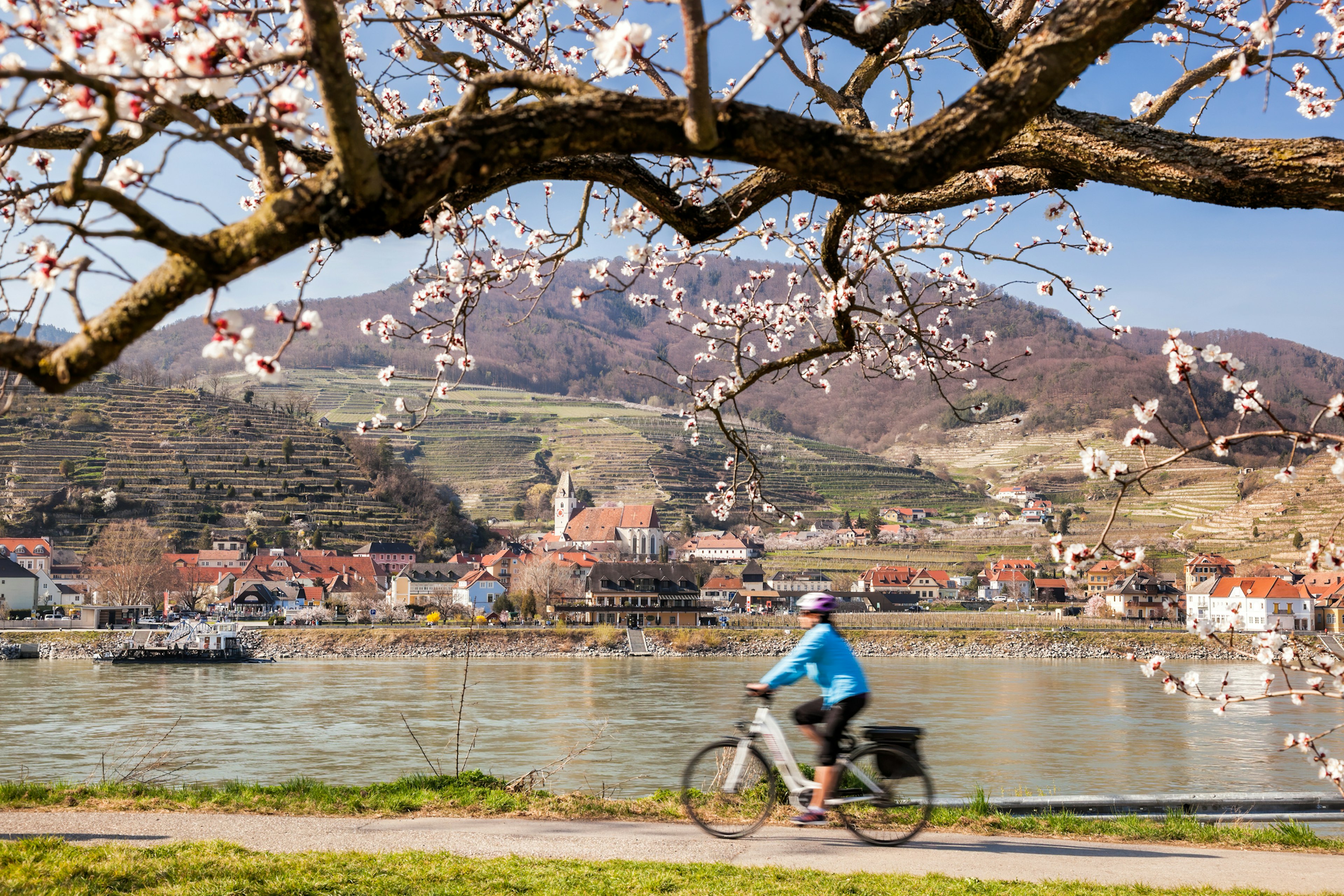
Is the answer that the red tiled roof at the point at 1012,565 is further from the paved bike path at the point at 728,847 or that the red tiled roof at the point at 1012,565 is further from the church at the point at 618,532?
the paved bike path at the point at 728,847

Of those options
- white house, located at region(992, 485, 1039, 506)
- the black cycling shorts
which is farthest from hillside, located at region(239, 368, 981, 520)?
the black cycling shorts

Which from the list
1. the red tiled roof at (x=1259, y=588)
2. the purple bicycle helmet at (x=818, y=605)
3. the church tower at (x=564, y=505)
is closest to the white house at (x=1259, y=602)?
the red tiled roof at (x=1259, y=588)

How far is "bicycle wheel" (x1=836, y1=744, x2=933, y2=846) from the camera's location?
5.14 metres

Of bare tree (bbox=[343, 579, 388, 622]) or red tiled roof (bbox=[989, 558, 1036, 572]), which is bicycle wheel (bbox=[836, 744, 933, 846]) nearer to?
bare tree (bbox=[343, 579, 388, 622])

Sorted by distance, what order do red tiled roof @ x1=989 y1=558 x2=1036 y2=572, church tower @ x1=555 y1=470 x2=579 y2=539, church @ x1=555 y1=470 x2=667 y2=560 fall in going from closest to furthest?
red tiled roof @ x1=989 y1=558 x2=1036 y2=572 → church @ x1=555 y1=470 x2=667 y2=560 → church tower @ x1=555 y1=470 x2=579 y2=539

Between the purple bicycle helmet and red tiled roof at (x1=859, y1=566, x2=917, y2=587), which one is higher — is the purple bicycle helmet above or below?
above

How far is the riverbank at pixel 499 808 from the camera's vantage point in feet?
19.8

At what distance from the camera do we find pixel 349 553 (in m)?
89.1

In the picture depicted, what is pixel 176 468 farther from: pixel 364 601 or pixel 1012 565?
pixel 1012 565

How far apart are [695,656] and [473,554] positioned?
4914 cm

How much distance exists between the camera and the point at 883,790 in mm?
5223

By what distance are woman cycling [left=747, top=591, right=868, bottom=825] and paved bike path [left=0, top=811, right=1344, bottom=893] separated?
526 mm

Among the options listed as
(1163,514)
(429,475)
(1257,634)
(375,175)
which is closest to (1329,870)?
(1257,634)

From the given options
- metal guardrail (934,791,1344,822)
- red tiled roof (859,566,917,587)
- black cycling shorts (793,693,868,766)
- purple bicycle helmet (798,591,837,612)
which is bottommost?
red tiled roof (859,566,917,587)
